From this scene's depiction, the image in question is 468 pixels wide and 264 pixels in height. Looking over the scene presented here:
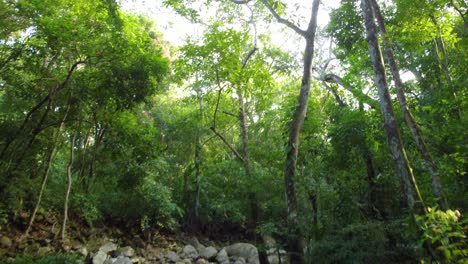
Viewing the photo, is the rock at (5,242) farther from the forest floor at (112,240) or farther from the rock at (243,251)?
the rock at (243,251)

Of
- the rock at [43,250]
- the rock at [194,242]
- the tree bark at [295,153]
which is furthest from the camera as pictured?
the rock at [194,242]

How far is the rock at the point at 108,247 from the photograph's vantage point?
34.2ft

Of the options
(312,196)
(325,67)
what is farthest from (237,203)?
(325,67)

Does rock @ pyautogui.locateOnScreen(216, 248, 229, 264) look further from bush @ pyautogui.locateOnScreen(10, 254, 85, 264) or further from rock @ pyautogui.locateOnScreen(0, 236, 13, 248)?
rock @ pyautogui.locateOnScreen(0, 236, 13, 248)

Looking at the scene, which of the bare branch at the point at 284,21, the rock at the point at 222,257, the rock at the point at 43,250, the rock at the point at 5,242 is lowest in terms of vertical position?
the rock at the point at 222,257

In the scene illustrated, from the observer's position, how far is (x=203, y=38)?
335 inches

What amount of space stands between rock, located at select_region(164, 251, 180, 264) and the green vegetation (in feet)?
5.04

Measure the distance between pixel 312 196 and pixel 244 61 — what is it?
5102 mm

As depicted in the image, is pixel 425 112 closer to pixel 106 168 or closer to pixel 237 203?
pixel 237 203

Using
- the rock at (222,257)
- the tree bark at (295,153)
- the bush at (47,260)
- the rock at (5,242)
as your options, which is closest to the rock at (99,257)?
the bush at (47,260)

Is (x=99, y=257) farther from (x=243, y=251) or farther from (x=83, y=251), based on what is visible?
(x=243, y=251)

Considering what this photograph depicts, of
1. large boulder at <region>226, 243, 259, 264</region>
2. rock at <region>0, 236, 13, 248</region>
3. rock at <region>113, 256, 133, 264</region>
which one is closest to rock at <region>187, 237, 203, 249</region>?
large boulder at <region>226, 243, 259, 264</region>

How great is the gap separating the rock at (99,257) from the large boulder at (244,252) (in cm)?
539

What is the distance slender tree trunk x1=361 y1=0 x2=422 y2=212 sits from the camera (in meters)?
4.71
